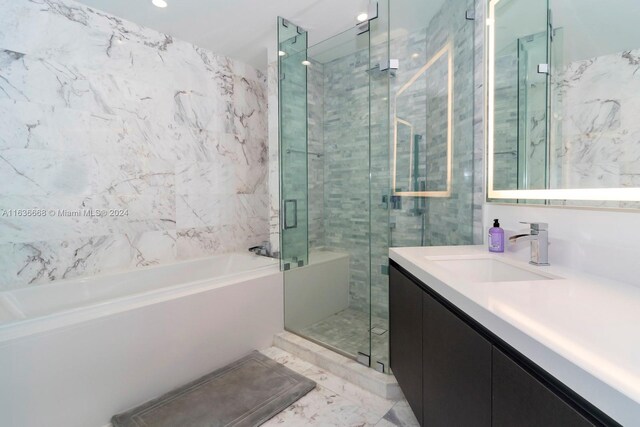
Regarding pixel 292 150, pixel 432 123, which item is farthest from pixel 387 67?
pixel 292 150

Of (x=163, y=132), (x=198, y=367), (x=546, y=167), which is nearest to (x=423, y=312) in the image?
(x=546, y=167)

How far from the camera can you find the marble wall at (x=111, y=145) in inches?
77.9

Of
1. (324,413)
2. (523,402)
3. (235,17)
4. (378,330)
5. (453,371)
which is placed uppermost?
(235,17)

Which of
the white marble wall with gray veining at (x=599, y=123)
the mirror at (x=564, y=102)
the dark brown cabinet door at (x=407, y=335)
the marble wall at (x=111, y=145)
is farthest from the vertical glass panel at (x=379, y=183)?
the marble wall at (x=111, y=145)

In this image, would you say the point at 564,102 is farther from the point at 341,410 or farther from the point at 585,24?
the point at 341,410

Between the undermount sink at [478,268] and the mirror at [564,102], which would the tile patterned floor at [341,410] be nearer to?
the undermount sink at [478,268]

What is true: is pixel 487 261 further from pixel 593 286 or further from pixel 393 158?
pixel 393 158

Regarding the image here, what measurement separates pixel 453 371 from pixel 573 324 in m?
0.43

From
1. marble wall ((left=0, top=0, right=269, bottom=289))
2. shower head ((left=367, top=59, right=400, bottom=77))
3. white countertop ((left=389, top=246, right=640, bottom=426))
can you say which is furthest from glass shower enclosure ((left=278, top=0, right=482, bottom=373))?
white countertop ((left=389, top=246, right=640, bottom=426))

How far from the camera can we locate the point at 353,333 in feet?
7.89

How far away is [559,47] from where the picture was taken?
49.0 inches

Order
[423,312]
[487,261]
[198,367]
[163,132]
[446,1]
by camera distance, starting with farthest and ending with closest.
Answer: [163,132]
[446,1]
[198,367]
[487,261]
[423,312]

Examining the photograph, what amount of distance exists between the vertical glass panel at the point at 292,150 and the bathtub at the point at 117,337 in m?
0.26

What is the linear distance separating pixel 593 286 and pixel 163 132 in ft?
9.55
